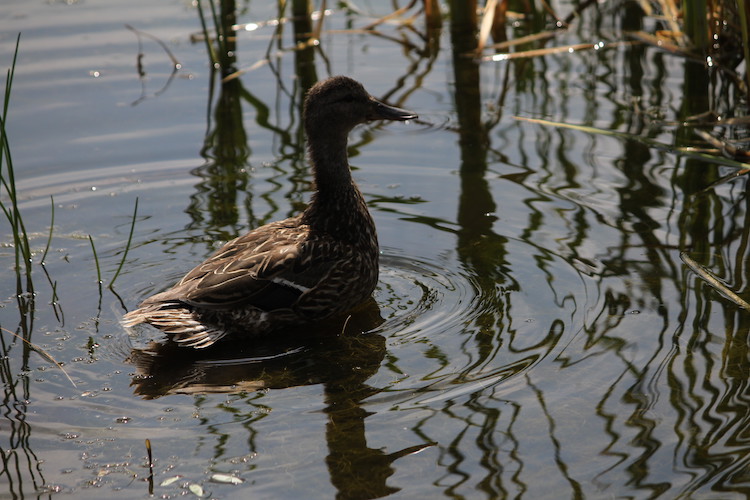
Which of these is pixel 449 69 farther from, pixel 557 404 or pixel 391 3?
pixel 557 404

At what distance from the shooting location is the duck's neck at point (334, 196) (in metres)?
5.91

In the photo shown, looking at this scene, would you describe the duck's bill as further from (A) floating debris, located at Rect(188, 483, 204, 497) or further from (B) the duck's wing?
(A) floating debris, located at Rect(188, 483, 204, 497)

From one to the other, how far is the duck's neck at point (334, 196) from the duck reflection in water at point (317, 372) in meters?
0.53

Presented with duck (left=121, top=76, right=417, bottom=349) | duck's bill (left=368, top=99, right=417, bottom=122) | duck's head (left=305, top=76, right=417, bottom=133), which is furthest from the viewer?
duck's bill (left=368, top=99, right=417, bottom=122)

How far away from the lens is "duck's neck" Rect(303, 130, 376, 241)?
591cm

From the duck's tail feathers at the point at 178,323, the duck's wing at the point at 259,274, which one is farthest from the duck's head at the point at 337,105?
the duck's tail feathers at the point at 178,323

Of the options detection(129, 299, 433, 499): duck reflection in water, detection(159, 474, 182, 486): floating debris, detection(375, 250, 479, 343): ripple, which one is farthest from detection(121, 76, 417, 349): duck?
detection(159, 474, 182, 486): floating debris

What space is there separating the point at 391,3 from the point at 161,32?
2451mm

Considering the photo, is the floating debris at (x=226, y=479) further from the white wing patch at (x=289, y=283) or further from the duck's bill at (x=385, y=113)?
the duck's bill at (x=385, y=113)

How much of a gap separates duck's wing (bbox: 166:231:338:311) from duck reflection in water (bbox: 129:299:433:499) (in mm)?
247

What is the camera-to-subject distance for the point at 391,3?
10773 millimetres

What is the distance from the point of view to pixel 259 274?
5.43 m

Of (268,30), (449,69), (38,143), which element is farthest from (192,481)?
(268,30)

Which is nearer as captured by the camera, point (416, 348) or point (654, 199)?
point (416, 348)
